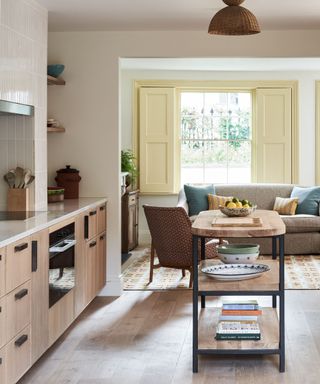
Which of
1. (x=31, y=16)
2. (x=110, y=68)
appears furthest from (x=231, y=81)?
(x=31, y=16)

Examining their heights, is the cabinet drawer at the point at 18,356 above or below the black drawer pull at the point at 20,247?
below

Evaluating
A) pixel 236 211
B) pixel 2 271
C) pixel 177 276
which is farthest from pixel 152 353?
pixel 177 276

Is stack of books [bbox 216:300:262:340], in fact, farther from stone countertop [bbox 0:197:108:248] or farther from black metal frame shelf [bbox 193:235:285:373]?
stone countertop [bbox 0:197:108:248]

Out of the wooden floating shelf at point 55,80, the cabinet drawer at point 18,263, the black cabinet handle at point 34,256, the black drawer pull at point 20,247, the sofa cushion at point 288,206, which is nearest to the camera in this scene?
the cabinet drawer at point 18,263

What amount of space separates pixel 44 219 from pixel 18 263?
89 cm

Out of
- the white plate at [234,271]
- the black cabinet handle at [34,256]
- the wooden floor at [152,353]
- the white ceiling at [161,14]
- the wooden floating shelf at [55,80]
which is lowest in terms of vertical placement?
the wooden floor at [152,353]

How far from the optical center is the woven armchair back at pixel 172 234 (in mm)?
6781

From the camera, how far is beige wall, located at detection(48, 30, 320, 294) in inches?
261

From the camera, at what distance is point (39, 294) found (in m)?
4.28

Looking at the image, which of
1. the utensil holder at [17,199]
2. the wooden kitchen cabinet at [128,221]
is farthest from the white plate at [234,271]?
the wooden kitchen cabinet at [128,221]

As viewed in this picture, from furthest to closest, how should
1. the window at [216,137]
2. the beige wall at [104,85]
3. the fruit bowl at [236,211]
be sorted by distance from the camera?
1. the window at [216,137]
2. the beige wall at [104,85]
3. the fruit bowl at [236,211]

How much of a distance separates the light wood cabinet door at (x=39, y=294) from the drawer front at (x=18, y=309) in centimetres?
11

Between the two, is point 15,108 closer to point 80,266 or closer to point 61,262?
point 61,262

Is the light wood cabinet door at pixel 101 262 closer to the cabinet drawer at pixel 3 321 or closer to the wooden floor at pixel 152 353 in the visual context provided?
the wooden floor at pixel 152 353
